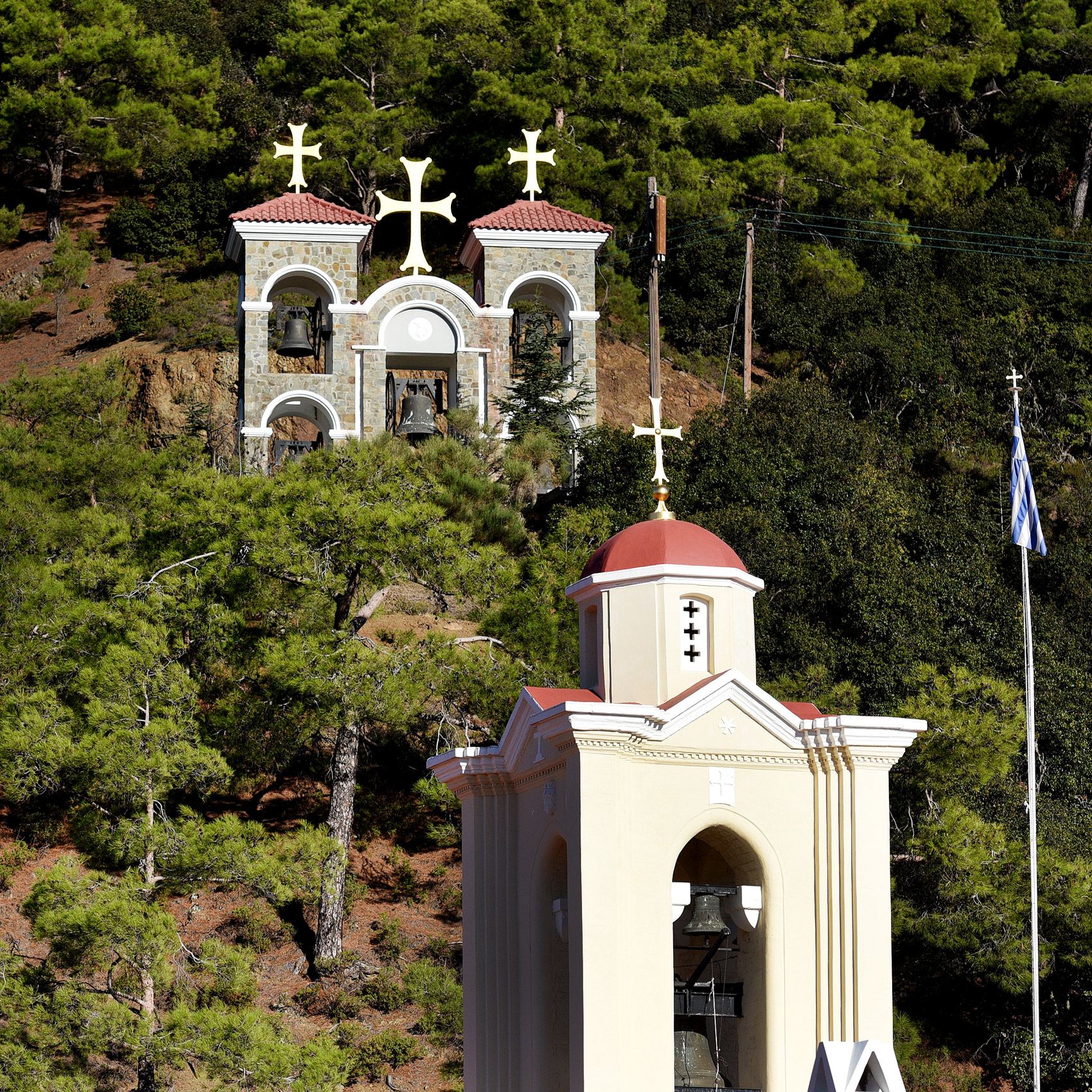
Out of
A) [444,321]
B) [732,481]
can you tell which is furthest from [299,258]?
[732,481]

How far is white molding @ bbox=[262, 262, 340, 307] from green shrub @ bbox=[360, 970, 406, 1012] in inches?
633

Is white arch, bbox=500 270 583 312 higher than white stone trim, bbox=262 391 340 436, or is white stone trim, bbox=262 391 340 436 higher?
white arch, bbox=500 270 583 312

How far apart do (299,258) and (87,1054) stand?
20.1m

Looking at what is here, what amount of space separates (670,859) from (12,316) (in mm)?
42521

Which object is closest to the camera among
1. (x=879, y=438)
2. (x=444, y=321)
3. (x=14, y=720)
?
(x=14, y=720)

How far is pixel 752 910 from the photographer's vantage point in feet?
49.6

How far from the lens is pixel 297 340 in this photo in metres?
35.3

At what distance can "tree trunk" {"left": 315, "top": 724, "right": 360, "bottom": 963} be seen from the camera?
2658 cm

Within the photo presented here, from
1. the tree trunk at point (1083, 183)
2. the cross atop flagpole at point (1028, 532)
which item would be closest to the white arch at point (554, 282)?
the cross atop flagpole at point (1028, 532)

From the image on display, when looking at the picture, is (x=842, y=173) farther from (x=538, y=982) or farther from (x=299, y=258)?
(x=538, y=982)

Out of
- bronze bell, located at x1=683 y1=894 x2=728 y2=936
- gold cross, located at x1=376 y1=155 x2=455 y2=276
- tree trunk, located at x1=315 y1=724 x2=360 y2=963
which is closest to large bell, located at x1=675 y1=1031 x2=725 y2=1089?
bronze bell, located at x1=683 y1=894 x2=728 y2=936

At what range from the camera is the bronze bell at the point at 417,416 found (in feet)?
115

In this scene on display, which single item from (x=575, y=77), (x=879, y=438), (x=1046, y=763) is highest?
(x=575, y=77)

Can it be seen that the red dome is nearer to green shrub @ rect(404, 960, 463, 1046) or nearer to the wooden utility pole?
green shrub @ rect(404, 960, 463, 1046)
